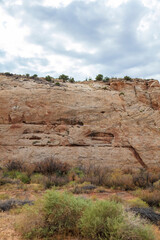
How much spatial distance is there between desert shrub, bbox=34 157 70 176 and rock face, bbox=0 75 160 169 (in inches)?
34.2

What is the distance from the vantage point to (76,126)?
13.7m

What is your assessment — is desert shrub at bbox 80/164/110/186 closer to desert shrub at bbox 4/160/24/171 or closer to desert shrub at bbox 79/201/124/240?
desert shrub at bbox 4/160/24/171

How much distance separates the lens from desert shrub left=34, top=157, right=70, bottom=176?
10.7 metres

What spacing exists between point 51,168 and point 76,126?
4.02 meters

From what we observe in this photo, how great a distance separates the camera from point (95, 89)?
16.9m

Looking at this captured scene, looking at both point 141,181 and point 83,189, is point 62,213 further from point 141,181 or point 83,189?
point 141,181

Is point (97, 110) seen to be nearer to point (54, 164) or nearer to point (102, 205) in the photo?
point (54, 164)

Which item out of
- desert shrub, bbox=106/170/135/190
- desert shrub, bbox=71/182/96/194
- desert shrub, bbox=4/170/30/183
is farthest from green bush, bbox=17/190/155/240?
desert shrub, bbox=4/170/30/183

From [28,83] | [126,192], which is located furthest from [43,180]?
[28,83]

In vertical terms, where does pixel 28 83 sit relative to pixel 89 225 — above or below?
above

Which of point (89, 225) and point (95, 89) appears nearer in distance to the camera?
point (89, 225)

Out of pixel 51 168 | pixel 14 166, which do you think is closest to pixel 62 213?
pixel 51 168

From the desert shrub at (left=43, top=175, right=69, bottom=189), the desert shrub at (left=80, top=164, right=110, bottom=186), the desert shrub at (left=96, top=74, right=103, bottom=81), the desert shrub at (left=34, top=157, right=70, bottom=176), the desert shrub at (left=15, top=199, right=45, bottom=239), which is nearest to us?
the desert shrub at (left=15, top=199, right=45, bottom=239)

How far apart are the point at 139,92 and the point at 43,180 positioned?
39.9 feet
